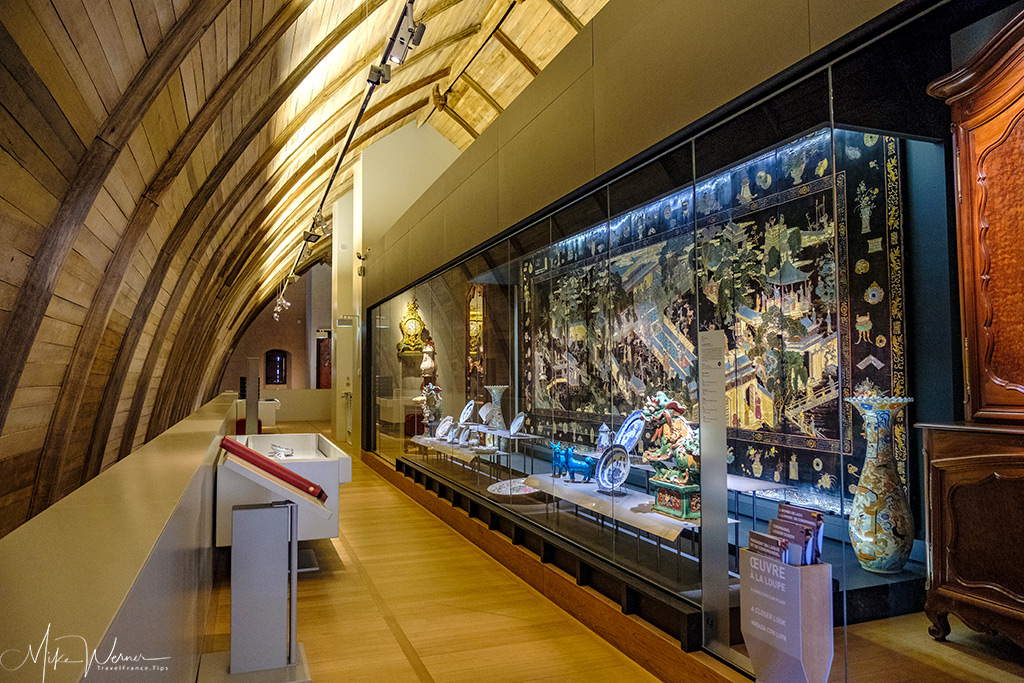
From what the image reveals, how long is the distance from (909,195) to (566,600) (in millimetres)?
2863

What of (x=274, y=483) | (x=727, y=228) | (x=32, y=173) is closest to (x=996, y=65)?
(x=727, y=228)

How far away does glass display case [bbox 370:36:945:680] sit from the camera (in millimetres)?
2217

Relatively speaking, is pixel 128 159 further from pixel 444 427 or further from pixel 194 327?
pixel 194 327

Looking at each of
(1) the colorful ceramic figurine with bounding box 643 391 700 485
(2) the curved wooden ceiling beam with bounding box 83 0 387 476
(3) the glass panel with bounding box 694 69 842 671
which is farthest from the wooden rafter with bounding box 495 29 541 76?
(1) the colorful ceramic figurine with bounding box 643 391 700 485

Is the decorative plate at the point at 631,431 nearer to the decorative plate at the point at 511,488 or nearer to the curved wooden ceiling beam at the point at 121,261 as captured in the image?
the decorative plate at the point at 511,488

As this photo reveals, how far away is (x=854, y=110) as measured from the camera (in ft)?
7.48

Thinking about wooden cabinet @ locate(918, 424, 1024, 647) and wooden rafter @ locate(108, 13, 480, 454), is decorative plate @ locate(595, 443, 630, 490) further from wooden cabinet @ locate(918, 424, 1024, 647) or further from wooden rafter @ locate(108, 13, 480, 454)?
wooden rafter @ locate(108, 13, 480, 454)

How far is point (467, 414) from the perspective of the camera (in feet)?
20.3

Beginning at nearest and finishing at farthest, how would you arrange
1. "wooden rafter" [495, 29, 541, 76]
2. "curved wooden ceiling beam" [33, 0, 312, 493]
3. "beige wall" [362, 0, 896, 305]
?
"beige wall" [362, 0, 896, 305], "curved wooden ceiling beam" [33, 0, 312, 493], "wooden rafter" [495, 29, 541, 76]

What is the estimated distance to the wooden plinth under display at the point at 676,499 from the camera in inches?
122

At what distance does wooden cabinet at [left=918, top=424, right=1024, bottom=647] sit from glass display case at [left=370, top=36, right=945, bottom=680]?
75mm

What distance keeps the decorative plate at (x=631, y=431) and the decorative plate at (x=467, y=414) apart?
2.55m

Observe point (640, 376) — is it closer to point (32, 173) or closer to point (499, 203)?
point (499, 203)

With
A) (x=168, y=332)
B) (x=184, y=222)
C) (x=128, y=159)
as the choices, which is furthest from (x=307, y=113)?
(x=128, y=159)
